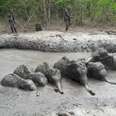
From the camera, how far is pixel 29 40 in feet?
30.2

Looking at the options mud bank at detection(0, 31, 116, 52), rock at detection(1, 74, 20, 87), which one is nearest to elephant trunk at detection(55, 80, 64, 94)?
rock at detection(1, 74, 20, 87)

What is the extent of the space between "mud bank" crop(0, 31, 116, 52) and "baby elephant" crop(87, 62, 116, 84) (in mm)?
2066

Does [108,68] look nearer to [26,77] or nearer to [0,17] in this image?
[26,77]

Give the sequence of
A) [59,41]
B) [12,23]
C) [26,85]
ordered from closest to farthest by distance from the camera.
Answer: [26,85]
[59,41]
[12,23]

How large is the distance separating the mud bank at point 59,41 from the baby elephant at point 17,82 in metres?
2.90

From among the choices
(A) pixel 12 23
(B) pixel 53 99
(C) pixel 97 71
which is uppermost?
(A) pixel 12 23

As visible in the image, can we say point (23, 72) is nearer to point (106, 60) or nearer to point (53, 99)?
point (53, 99)

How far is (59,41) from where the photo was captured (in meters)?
9.05

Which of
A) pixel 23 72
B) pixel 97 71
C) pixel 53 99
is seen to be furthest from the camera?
pixel 97 71

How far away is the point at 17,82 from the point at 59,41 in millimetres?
3279

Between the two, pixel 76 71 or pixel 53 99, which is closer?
pixel 53 99

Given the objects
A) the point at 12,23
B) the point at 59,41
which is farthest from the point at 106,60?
the point at 12,23

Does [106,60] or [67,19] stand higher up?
[67,19]

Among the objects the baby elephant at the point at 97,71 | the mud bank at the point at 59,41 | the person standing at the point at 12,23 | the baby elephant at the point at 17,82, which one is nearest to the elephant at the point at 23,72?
the baby elephant at the point at 17,82
